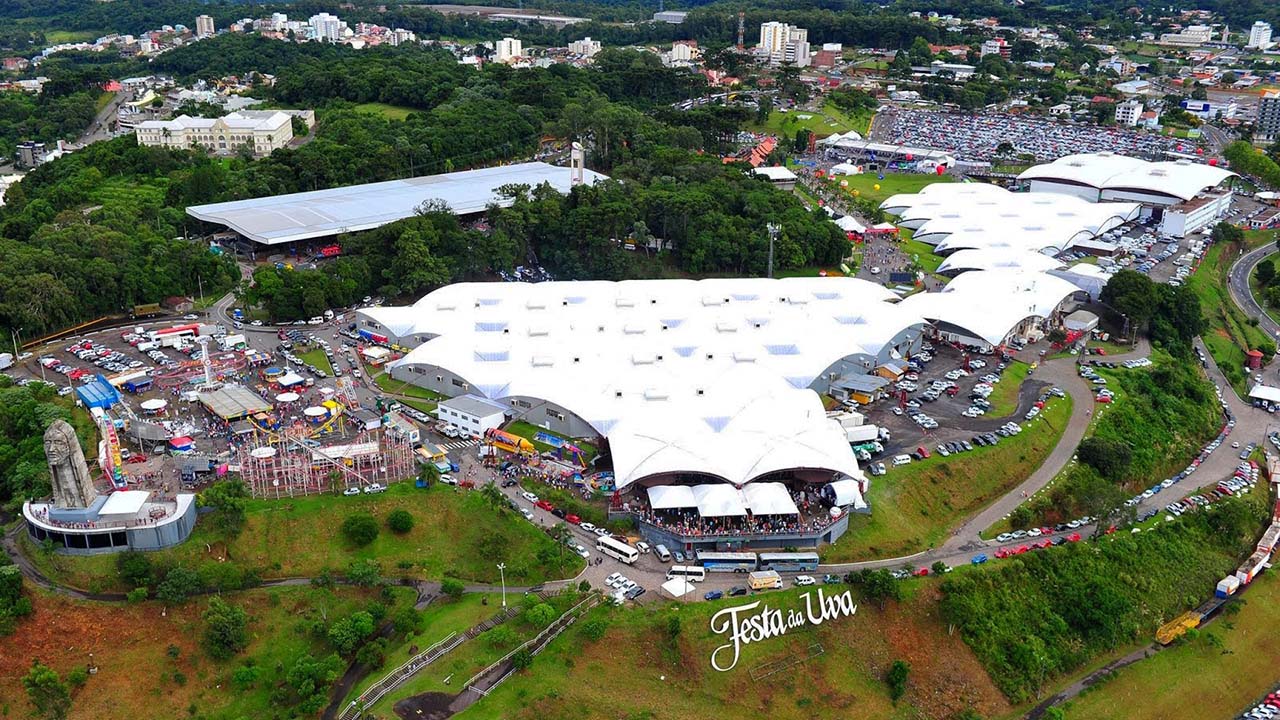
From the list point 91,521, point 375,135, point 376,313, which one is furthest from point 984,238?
point 91,521

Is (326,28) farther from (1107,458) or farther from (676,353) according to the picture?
(1107,458)

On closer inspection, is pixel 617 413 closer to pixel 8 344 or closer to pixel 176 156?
pixel 8 344

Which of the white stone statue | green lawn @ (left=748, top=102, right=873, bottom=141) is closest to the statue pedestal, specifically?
the white stone statue

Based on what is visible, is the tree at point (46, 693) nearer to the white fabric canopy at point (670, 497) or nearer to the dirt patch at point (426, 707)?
the dirt patch at point (426, 707)

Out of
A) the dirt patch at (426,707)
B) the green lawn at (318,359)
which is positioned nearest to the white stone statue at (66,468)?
the dirt patch at (426,707)

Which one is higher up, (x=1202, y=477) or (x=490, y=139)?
(x=490, y=139)

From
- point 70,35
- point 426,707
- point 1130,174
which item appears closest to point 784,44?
point 1130,174

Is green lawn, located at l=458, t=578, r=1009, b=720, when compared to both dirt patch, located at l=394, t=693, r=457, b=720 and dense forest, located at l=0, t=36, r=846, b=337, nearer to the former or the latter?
dirt patch, located at l=394, t=693, r=457, b=720
